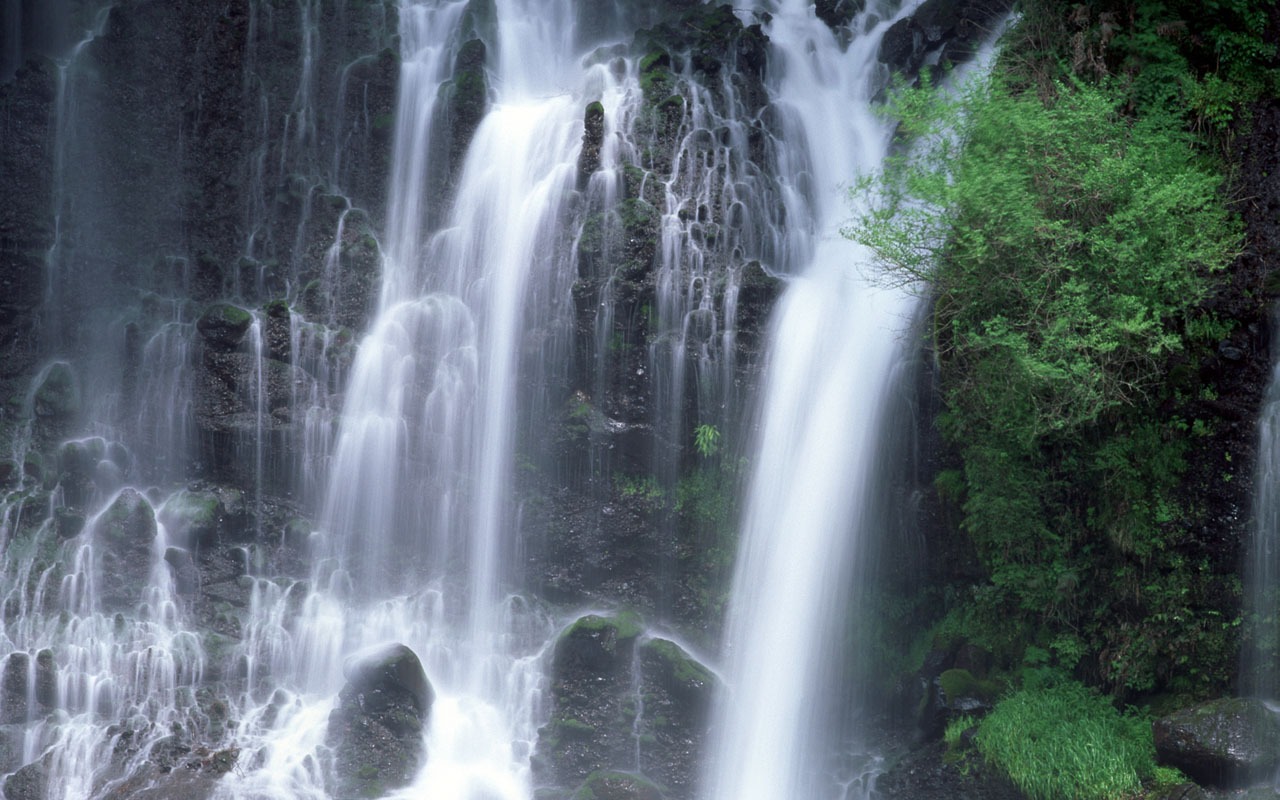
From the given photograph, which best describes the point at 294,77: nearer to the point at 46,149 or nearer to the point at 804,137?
the point at 46,149

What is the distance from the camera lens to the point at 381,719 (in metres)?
12.1

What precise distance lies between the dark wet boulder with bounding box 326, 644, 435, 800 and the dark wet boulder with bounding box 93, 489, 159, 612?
370cm

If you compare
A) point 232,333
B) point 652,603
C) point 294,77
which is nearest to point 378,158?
point 294,77

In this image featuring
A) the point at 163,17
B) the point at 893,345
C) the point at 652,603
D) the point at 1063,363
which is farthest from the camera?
the point at 163,17

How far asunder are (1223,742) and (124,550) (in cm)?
1324

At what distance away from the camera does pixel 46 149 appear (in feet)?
54.4

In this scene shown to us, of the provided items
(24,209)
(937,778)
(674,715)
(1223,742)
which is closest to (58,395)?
(24,209)

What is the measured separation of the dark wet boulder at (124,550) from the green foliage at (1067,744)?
35.7 ft

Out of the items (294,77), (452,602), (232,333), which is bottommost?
(452,602)

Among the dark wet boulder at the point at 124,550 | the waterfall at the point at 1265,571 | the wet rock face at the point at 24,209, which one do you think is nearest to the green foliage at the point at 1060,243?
the waterfall at the point at 1265,571

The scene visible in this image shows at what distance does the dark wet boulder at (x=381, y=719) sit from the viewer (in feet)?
38.9

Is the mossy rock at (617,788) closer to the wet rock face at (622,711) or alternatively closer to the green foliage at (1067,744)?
the wet rock face at (622,711)

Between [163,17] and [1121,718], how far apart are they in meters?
17.8

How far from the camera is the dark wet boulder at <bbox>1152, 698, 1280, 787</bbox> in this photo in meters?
8.68
